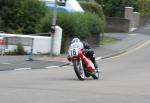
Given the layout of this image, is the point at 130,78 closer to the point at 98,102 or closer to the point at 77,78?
the point at 77,78

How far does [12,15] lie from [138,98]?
23059 millimetres

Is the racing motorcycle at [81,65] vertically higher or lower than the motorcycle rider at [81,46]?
lower

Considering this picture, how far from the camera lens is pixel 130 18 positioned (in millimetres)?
52469

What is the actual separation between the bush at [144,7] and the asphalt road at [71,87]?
34.6 metres

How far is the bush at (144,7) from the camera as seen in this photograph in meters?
57.8

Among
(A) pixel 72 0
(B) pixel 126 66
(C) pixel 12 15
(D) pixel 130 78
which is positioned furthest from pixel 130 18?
(D) pixel 130 78

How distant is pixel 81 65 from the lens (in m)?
17.7

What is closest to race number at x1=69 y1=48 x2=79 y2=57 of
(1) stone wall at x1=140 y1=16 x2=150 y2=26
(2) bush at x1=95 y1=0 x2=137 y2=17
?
(1) stone wall at x1=140 y1=16 x2=150 y2=26

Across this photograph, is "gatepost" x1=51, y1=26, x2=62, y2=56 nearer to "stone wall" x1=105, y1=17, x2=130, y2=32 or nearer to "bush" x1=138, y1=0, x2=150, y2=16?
"stone wall" x1=105, y1=17, x2=130, y2=32

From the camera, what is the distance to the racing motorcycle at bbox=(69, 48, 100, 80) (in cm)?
1750

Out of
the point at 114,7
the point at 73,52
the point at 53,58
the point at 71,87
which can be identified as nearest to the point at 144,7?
the point at 114,7

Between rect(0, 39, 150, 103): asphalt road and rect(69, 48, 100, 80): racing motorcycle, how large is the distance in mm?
241

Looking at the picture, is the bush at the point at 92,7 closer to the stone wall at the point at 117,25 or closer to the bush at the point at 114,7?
the stone wall at the point at 117,25

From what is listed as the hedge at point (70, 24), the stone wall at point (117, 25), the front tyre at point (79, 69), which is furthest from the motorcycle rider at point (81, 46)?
the stone wall at point (117, 25)
